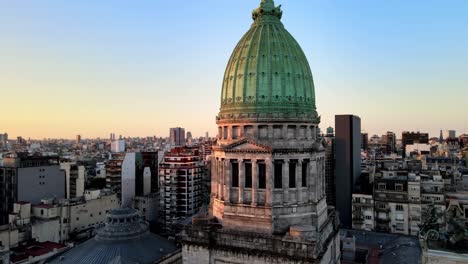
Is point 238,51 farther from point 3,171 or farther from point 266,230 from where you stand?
point 3,171

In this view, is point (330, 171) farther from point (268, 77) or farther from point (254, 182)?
point (268, 77)

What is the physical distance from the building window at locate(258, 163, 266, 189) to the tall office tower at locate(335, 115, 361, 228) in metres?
69.8

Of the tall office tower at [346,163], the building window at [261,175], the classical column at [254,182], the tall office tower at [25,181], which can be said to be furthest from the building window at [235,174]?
the tall office tower at [25,181]

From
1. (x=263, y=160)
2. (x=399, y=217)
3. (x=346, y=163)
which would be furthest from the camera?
(x=346, y=163)

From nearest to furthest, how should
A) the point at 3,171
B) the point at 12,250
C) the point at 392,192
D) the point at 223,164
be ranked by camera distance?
the point at 223,164
the point at 12,250
the point at 392,192
the point at 3,171

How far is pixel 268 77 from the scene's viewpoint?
3156 cm

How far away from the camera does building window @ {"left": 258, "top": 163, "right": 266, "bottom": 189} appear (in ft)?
103

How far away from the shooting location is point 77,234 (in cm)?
8238

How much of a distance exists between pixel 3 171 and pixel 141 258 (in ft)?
222

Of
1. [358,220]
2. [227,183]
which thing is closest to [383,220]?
[358,220]

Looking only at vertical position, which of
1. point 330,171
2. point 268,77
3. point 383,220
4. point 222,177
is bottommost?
point 383,220

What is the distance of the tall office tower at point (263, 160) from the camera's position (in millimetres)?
30734

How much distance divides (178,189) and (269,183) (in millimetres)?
71343

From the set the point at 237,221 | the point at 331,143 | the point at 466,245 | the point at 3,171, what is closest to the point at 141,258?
the point at 237,221
